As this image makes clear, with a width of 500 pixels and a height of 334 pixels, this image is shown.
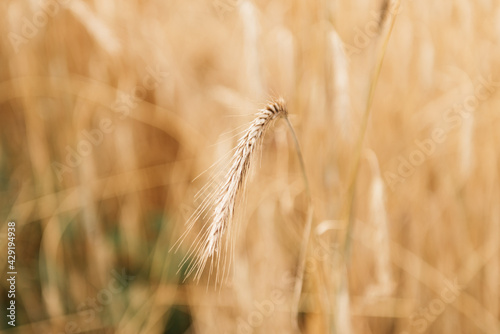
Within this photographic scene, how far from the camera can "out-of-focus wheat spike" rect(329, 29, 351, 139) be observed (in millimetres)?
739

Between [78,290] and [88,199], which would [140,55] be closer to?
[88,199]

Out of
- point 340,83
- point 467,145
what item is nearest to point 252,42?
point 340,83

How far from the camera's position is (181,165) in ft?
3.78

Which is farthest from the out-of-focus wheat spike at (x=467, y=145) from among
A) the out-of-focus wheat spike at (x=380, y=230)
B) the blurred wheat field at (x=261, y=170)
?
the out-of-focus wheat spike at (x=380, y=230)

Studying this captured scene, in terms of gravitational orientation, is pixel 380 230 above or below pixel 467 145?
below

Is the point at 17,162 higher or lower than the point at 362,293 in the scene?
higher

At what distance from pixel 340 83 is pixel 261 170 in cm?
38

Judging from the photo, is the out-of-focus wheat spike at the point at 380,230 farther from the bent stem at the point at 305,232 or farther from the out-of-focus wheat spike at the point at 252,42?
the out-of-focus wheat spike at the point at 252,42

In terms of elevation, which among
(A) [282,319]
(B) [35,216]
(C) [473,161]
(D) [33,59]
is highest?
(D) [33,59]

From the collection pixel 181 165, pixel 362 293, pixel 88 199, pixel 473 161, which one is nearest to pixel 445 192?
pixel 473 161

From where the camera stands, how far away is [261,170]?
3.64 ft

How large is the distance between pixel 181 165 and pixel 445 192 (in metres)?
0.61

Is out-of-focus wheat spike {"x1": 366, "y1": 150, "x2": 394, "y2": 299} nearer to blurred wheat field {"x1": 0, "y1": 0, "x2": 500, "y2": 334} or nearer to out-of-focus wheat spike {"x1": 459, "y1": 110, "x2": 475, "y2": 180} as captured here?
blurred wheat field {"x1": 0, "y1": 0, "x2": 500, "y2": 334}

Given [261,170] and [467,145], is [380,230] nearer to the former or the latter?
[467,145]
